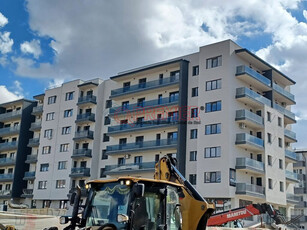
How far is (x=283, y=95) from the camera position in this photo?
59156 millimetres

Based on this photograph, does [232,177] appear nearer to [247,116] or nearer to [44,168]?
[247,116]

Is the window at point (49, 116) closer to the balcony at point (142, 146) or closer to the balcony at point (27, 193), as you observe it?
the balcony at point (27, 193)

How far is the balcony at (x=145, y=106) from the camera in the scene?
180 feet

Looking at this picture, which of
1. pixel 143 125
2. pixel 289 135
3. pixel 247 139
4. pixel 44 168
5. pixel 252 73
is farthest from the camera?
pixel 44 168

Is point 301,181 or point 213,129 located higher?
point 213,129

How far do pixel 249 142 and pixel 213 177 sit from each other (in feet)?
19.3

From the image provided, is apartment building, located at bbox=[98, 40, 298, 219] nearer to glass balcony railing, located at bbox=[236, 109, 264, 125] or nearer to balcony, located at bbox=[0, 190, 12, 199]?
glass balcony railing, located at bbox=[236, 109, 264, 125]

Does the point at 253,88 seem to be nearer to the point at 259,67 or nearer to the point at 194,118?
the point at 259,67

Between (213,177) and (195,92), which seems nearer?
(213,177)

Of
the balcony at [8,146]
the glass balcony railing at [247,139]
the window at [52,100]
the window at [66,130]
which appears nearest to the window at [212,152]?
the glass balcony railing at [247,139]

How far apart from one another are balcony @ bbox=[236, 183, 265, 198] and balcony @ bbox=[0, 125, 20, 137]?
44.7 m

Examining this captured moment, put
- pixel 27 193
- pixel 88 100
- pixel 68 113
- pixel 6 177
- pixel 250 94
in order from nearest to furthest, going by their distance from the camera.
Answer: pixel 250 94
pixel 88 100
pixel 68 113
pixel 27 193
pixel 6 177

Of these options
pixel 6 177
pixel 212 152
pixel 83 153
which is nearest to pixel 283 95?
pixel 212 152

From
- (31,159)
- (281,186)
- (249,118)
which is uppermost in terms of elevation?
(249,118)
